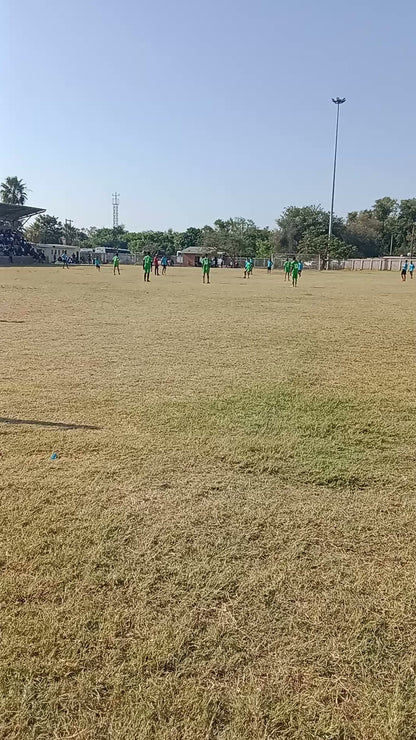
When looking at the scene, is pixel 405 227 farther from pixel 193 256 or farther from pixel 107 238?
pixel 107 238

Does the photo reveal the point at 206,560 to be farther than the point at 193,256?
No

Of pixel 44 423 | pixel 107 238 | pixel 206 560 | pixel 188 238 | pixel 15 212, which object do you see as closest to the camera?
pixel 206 560

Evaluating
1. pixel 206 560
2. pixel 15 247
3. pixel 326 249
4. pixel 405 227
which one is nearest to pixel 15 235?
pixel 15 247

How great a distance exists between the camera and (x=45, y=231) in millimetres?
108812

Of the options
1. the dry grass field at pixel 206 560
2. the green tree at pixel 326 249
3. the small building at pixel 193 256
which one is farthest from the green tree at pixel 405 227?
the dry grass field at pixel 206 560

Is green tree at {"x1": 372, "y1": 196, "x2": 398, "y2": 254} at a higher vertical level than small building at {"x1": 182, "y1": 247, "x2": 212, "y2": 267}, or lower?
higher

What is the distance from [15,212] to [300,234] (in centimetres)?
4765

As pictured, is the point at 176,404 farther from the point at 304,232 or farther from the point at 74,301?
the point at 304,232

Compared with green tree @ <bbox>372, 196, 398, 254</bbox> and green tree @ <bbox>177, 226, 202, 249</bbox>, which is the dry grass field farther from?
green tree @ <bbox>177, 226, 202, 249</bbox>

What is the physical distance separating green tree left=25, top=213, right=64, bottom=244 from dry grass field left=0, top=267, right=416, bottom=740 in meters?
109

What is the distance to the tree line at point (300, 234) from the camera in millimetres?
85500

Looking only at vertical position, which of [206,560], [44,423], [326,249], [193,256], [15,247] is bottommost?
[206,560]

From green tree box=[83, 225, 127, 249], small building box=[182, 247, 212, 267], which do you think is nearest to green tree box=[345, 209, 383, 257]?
small building box=[182, 247, 212, 267]

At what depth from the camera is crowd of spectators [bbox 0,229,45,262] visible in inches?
2660
